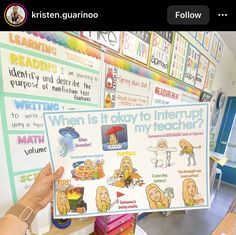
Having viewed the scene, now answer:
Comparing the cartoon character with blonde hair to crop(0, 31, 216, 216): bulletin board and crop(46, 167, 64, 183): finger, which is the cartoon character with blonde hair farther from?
crop(0, 31, 216, 216): bulletin board

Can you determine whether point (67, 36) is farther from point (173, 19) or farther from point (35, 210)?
point (35, 210)

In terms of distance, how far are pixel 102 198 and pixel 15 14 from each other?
2.28ft

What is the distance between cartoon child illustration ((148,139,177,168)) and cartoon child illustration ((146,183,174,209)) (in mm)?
88

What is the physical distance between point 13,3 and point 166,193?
2.70 feet

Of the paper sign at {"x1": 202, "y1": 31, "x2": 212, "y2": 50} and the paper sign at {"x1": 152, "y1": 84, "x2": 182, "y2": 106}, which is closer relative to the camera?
the paper sign at {"x1": 152, "y1": 84, "x2": 182, "y2": 106}

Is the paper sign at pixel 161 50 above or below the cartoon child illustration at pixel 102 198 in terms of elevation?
above

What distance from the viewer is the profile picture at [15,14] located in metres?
0.57

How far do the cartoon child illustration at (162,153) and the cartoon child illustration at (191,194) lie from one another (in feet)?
0.36

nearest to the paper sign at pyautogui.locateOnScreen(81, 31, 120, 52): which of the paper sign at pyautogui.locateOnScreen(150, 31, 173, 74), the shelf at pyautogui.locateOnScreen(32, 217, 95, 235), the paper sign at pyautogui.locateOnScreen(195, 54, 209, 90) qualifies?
the paper sign at pyautogui.locateOnScreen(150, 31, 173, 74)

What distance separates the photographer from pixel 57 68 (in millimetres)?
1054

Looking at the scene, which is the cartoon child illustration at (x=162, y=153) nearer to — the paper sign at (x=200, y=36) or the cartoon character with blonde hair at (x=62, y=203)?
the cartoon character with blonde hair at (x=62, y=203)

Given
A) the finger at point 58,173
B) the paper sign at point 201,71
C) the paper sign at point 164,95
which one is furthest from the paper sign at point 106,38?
the paper sign at point 201,71

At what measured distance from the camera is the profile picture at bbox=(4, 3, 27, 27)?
22.4 inches

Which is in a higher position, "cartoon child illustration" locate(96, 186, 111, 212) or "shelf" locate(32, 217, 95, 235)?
"cartoon child illustration" locate(96, 186, 111, 212)
